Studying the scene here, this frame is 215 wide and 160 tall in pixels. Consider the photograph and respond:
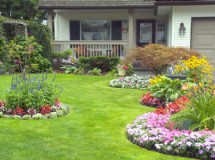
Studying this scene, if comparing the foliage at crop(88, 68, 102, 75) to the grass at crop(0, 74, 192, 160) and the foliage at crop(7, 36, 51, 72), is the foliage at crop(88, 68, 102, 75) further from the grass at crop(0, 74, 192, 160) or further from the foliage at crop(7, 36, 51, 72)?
the grass at crop(0, 74, 192, 160)

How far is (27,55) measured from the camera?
559 inches

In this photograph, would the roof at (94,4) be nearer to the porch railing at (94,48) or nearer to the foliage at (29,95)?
the porch railing at (94,48)

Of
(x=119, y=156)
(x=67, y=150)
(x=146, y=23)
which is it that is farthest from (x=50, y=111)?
(x=146, y=23)

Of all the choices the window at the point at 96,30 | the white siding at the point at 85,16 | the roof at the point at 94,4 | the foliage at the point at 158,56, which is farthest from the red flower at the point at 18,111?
the window at the point at 96,30

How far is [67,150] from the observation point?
459 centimetres

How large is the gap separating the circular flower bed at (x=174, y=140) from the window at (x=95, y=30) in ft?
42.8

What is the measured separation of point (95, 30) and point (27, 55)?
5114 mm

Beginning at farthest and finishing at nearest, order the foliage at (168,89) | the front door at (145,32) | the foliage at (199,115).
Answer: the front door at (145,32), the foliage at (168,89), the foliage at (199,115)

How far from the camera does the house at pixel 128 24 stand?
13258 millimetres

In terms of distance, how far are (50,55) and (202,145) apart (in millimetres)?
11801

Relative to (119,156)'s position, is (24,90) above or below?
above

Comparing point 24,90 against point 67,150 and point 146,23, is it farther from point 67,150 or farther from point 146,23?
point 146,23

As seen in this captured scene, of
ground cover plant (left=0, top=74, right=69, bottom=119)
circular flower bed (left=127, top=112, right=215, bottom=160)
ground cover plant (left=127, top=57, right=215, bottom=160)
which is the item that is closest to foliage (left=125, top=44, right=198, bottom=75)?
Answer: ground cover plant (left=127, top=57, right=215, bottom=160)

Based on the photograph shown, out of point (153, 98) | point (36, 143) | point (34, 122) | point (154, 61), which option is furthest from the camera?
point (154, 61)
